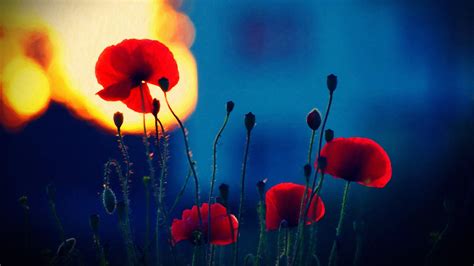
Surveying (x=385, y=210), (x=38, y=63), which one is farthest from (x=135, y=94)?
(x=38, y=63)

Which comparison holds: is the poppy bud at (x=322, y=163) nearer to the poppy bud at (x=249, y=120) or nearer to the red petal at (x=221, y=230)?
the poppy bud at (x=249, y=120)

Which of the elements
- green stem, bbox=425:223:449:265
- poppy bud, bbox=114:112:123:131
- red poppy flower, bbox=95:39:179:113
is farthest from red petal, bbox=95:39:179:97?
green stem, bbox=425:223:449:265

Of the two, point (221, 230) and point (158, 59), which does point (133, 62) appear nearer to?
point (158, 59)

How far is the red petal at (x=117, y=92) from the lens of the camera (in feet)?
3.67

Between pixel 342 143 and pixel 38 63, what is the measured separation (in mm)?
2379

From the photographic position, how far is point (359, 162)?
1.14 meters

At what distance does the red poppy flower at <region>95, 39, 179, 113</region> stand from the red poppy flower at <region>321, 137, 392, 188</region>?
36 cm

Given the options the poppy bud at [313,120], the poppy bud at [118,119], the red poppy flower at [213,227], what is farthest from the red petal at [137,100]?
the poppy bud at [313,120]

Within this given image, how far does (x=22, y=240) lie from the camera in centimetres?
216

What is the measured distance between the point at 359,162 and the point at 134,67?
0.51 metres

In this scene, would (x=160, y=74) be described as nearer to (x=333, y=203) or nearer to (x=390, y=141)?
(x=333, y=203)

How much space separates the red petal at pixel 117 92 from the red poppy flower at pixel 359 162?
0.43 m

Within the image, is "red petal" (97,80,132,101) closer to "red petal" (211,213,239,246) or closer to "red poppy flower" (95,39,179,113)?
"red poppy flower" (95,39,179,113)

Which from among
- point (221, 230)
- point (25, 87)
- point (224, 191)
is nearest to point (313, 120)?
point (224, 191)
